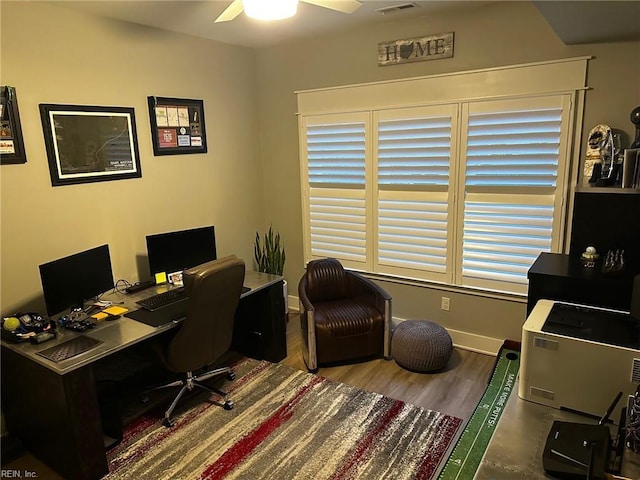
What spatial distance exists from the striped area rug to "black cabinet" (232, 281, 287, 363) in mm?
417

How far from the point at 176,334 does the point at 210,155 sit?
1.80m

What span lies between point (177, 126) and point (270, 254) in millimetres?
1483

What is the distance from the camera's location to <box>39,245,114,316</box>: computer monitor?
99.0 inches

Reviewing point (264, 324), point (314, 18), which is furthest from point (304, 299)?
point (314, 18)

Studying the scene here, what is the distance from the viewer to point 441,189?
3459 millimetres

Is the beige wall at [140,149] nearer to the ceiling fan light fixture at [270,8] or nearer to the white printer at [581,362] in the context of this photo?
the ceiling fan light fixture at [270,8]

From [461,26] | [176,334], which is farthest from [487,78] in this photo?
[176,334]

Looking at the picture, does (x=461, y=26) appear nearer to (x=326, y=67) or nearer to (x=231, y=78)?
(x=326, y=67)

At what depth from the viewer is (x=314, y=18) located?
323 cm

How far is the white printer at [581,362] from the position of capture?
154 cm

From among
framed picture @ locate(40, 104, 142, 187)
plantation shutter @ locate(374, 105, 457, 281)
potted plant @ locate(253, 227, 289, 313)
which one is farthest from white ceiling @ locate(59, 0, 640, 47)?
potted plant @ locate(253, 227, 289, 313)

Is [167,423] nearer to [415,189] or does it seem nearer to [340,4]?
[415,189]

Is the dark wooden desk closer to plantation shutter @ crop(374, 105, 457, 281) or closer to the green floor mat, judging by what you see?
the green floor mat

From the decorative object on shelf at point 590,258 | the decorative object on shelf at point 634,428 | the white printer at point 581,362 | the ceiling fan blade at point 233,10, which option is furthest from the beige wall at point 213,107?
the decorative object on shelf at point 634,428
